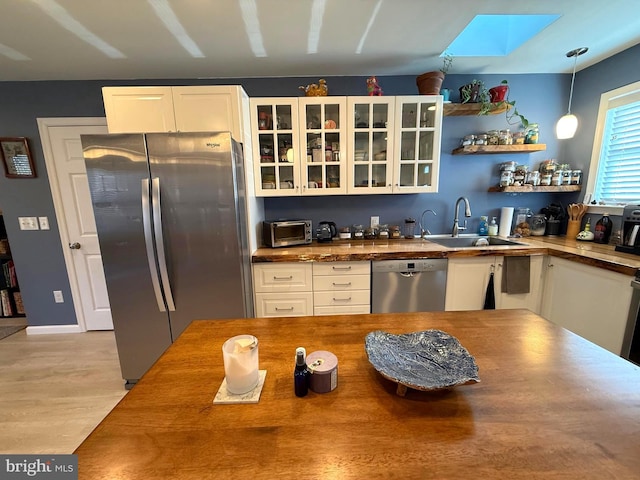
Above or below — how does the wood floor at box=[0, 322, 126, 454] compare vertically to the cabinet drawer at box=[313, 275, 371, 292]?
below

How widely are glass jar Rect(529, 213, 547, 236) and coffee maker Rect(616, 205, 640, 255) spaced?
740 millimetres

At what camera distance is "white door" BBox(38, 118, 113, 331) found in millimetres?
2496

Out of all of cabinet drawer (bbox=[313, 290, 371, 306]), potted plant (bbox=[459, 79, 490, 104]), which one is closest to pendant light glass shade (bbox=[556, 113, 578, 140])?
potted plant (bbox=[459, 79, 490, 104])

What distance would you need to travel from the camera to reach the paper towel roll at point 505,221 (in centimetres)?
263

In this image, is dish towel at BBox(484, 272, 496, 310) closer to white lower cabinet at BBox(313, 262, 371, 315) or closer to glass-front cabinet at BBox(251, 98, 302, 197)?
white lower cabinet at BBox(313, 262, 371, 315)

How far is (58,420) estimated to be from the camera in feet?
5.60

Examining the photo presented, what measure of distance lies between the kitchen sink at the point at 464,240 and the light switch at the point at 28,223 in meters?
3.99

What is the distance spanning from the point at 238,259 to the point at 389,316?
1158 millimetres

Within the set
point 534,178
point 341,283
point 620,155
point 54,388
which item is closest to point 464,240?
point 534,178

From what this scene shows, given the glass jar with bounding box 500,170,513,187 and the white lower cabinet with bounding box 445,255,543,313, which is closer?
the white lower cabinet with bounding box 445,255,543,313

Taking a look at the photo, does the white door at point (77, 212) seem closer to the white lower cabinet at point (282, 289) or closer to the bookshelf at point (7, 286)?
the bookshelf at point (7, 286)

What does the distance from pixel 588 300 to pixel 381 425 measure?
2.19m

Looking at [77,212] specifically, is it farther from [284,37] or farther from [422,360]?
[422,360]

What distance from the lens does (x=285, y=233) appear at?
2.38 meters
